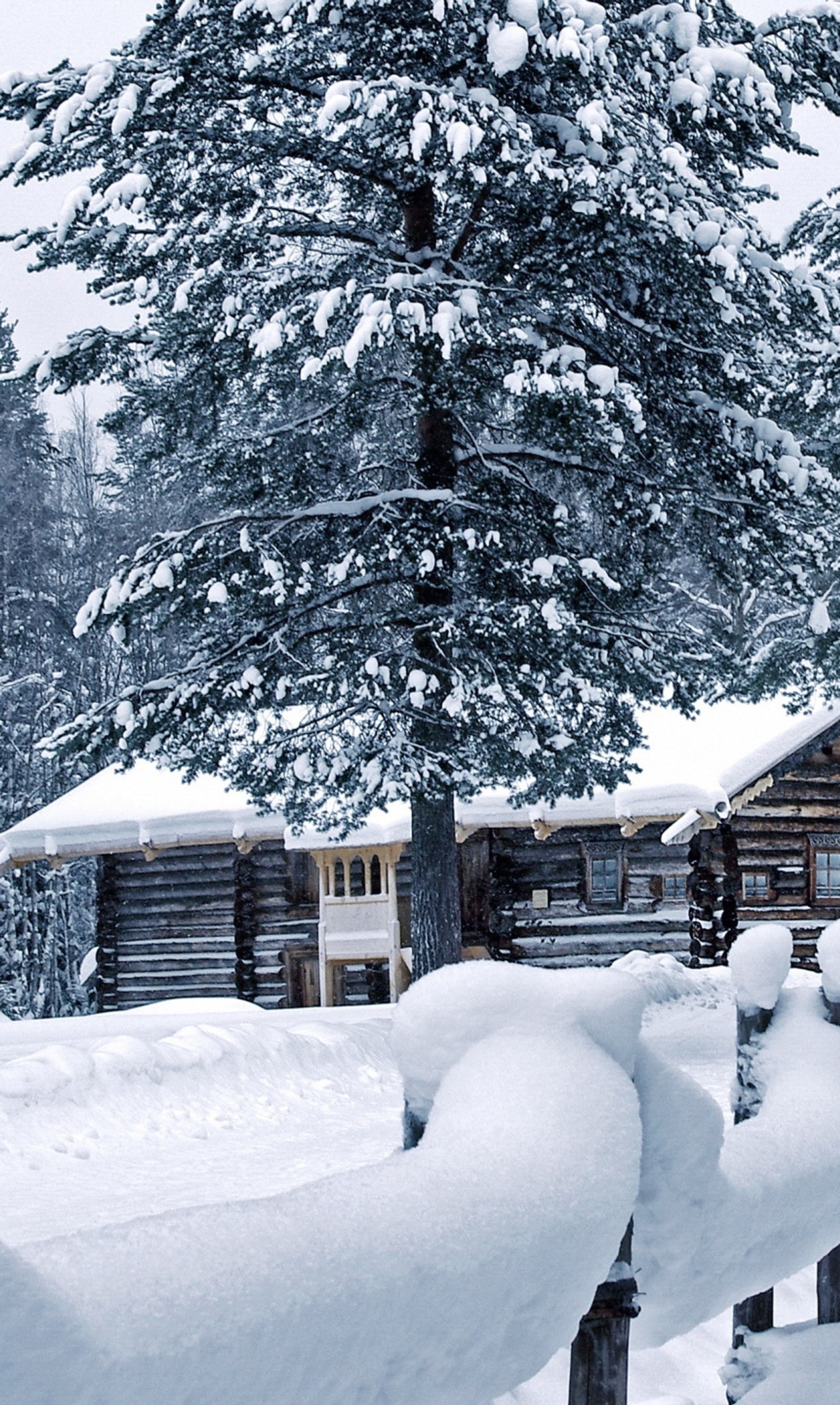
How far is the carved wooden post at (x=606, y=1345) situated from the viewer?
8.42 ft

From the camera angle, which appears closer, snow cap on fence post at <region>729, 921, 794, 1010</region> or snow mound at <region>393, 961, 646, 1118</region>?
snow mound at <region>393, 961, 646, 1118</region>

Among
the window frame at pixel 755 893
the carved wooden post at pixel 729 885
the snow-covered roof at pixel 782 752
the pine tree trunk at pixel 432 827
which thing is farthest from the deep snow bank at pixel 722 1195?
the window frame at pixel 755 893

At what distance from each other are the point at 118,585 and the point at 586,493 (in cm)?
503

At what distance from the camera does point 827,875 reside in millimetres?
20266

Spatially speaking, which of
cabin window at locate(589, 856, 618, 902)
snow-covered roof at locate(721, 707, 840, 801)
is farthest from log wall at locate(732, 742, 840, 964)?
cabin window at locate(589, 856, 618, 902)

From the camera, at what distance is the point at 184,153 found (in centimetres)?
1134

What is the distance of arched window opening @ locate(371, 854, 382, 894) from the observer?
21.3 metres

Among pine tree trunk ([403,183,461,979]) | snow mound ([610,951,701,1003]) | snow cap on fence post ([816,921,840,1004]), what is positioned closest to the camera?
snow cap on fence post ([816,921,840,1004])

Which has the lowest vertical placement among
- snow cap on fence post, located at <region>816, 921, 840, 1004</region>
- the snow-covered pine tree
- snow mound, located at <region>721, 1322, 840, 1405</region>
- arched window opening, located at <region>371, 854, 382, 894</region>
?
snow mound, located at <region>721, 1322, 840, 1405</region>

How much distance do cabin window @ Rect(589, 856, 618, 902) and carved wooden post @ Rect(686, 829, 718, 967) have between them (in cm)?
150

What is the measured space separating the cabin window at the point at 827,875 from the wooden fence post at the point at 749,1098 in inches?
674

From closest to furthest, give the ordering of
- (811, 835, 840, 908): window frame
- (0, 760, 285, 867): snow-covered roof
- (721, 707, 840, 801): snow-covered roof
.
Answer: (721, 707, 840, 801): snow-covered roof < (811, 835, 840, 908): window frame < (0, 760, 285, 867): snow-covered roof

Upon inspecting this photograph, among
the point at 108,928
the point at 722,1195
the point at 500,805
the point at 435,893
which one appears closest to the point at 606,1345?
the point at 722,1195

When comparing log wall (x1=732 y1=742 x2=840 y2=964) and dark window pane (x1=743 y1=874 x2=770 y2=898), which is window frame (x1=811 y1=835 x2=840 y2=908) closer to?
log wall (x1=732 y1=742 x2=840 y2=964)
